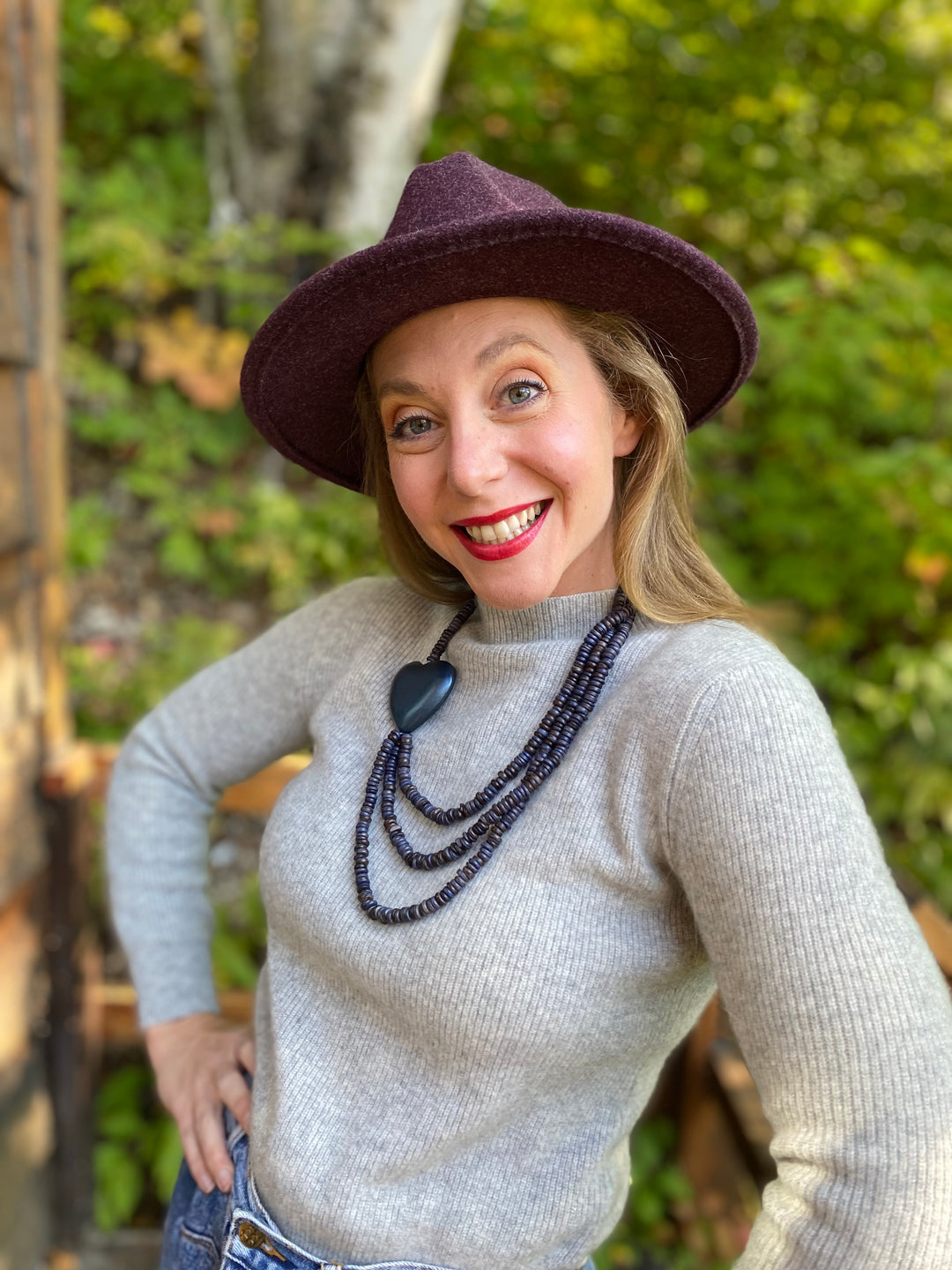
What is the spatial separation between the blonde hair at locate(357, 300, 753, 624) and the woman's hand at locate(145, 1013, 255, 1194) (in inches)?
34.2

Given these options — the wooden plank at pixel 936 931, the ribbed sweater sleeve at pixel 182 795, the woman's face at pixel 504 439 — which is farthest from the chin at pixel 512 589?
the wooden plank at pixel 936 931

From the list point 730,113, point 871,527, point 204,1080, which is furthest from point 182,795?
point 730,113

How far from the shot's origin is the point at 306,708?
1.48 meters

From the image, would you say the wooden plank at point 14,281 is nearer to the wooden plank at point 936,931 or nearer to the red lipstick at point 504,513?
the red lipstick at point 504,513

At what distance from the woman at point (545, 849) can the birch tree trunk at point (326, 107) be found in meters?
3.09

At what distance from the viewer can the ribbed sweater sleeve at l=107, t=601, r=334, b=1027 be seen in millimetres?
1522

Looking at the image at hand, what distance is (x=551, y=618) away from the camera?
122 centimetres

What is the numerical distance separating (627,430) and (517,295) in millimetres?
226

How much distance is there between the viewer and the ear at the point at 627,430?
1.23m

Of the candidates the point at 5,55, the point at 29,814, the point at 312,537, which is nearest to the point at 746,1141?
the point at 29,814

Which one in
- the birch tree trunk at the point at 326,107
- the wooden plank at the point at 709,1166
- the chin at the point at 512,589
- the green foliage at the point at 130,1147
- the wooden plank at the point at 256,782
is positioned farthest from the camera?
the birch tree trunk at the point at 326,107

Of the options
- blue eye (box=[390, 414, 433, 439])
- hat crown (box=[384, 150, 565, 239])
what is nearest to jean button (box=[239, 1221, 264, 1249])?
blue eye (box=[390, 414, 433, 439])

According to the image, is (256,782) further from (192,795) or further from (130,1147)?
(130,1147)

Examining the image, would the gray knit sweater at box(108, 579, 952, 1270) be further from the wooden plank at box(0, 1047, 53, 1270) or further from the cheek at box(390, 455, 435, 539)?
the wooden plank at box(0, 1047, 53, 1270)
